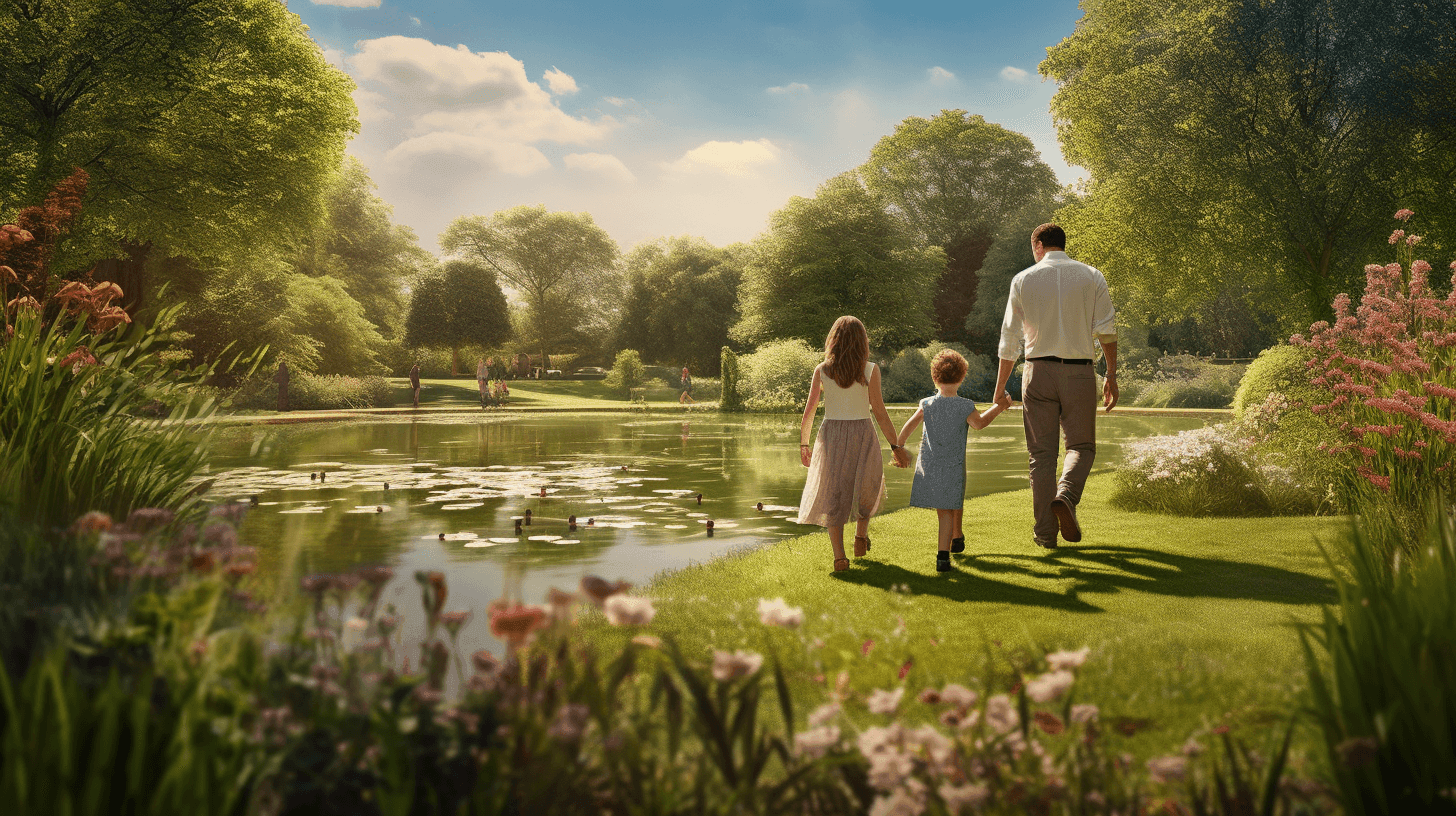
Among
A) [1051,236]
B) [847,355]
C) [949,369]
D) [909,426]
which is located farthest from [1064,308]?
[847,355]

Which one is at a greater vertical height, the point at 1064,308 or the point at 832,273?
the point at 832,273

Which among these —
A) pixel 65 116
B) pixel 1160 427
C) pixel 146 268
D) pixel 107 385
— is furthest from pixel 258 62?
pixel 1160 427

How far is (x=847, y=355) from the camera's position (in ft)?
20.1

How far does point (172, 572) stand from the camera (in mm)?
2488

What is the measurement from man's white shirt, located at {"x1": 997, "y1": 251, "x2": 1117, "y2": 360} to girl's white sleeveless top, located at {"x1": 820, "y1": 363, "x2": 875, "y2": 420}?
123 cm

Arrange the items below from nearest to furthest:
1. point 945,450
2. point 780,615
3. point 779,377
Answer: point 780,615
point 945,450
point 779,377

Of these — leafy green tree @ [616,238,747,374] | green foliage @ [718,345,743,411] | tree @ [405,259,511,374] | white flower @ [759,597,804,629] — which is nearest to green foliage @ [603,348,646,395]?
tree @ [405,259,511,374]

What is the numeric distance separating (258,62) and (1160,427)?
26007 mm

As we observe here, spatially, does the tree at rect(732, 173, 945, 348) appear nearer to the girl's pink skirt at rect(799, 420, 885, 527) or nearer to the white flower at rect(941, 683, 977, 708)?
the girl's pink skirt at rect(799, 420, 885, 527)

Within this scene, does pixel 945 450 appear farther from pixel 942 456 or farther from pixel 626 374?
pixel 626 374

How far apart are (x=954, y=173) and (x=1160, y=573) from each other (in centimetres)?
5835

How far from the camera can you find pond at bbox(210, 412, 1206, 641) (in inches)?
259

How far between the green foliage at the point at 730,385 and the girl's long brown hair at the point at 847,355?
26.6 metres

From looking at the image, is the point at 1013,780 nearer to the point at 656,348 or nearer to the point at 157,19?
the point at 157,19
